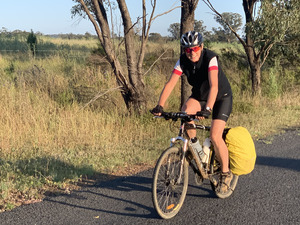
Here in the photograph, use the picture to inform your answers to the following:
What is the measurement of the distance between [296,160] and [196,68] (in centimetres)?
331

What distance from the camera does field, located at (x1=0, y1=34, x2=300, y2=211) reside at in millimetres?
5910

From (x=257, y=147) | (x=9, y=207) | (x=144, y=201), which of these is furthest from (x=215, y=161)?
(x=257, y=147)

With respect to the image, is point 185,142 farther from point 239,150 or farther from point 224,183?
point 224,183

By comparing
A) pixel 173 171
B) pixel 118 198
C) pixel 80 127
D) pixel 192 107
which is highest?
pixel 192 107

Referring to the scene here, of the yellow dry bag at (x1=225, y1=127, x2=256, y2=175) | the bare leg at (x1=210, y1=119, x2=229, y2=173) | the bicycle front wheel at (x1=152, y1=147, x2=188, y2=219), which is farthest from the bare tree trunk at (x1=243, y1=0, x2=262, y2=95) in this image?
the bicycle front wheel at (x1=152, y1=147, x2=188, y2=219)

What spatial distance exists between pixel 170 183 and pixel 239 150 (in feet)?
3.33

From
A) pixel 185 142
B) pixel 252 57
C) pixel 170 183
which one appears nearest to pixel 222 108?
pixel 185 142

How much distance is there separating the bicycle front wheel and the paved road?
136 mm

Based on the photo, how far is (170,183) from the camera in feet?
14.7

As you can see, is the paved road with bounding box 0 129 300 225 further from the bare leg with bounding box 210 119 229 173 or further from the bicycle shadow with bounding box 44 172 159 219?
the bare leg with bounding box 210 119 229 173

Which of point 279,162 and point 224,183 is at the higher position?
point 224,183

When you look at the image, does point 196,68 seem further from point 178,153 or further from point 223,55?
point 223,55

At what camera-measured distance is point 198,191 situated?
538 centimetres

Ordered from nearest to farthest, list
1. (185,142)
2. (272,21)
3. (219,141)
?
(185,142) → (219,141) → (272,21)
